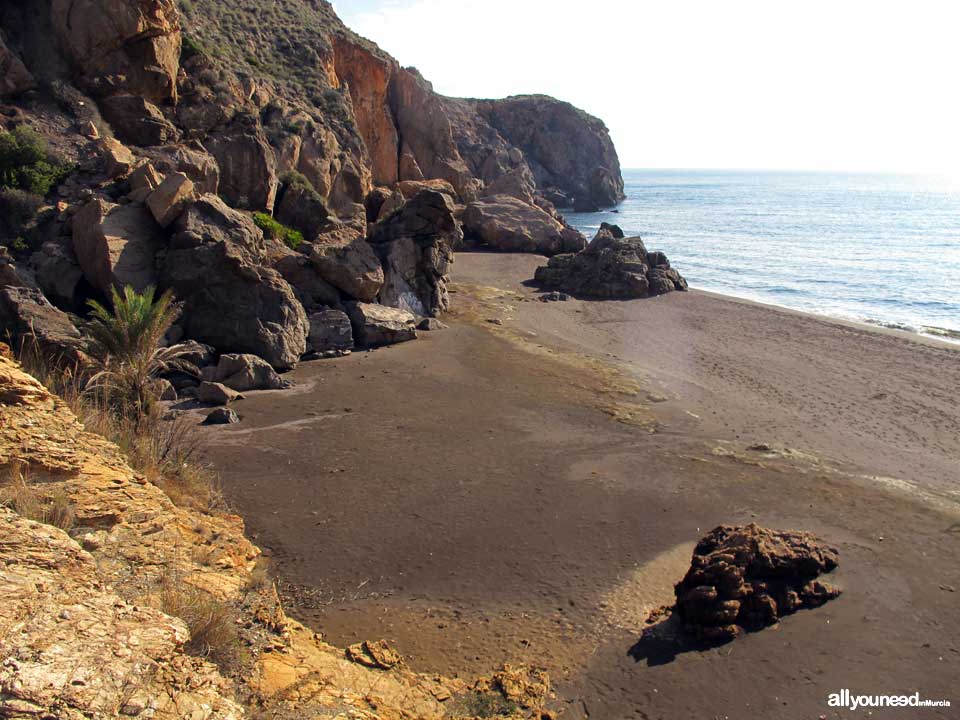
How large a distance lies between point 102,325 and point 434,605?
294 inches

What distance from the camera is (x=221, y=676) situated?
502 cm

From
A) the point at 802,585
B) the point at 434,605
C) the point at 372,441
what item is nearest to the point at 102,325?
the point at 372,441

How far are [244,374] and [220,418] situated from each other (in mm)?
1955

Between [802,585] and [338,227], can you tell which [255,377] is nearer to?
[338,227]

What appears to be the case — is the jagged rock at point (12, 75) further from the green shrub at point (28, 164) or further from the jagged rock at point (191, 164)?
the jagged rock at point (191, 164)

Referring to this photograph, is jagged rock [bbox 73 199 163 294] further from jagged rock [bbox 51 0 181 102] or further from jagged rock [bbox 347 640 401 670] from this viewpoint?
jagged rock [bbox 347 640 401 670]

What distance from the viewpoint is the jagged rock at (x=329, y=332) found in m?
17.7

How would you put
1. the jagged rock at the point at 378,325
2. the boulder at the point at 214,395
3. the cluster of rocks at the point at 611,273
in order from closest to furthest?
the boulder at the point at 214,395 → the jagged rock at the point at 378,325 → the cluster of rocks at the point at 611,273

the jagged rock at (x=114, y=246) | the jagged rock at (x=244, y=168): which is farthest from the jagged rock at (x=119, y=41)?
the jagged rock at (x=114, y=246)

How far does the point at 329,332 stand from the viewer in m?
18.0

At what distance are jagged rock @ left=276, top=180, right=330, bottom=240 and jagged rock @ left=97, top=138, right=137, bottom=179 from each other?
4882mm

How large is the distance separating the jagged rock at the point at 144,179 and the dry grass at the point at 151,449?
7704mm

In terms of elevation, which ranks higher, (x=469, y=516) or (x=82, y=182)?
(x=82, y=182)

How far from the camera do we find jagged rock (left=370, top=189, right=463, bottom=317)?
21938 mm
